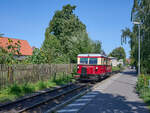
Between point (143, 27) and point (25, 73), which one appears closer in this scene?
point (25, 73)

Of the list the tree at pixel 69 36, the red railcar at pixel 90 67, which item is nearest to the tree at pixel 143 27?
the tree at pixel 69 36

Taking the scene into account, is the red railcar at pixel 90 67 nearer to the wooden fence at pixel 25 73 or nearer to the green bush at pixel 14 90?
the wooden fence at pixel 25 73

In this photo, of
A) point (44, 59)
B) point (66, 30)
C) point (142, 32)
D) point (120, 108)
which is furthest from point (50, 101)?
point (66, 30)

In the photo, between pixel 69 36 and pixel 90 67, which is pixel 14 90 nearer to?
pixel 90 67

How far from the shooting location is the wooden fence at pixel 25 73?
43.8 feet

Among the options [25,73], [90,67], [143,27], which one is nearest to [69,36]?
[143,27]

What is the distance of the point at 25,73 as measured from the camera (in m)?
15.8

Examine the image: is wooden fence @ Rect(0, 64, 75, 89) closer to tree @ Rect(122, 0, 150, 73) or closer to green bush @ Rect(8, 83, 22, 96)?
green bush @ Rect(8, 83, 22, 96)

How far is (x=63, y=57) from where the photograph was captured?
99.1 ft

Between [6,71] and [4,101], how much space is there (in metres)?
3.47

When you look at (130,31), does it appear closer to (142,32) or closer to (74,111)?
(142,32)

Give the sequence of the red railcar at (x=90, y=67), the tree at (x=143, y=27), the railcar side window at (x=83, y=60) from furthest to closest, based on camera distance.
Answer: the tree at (x=143, y=27)
the railcar side window at (x=83, y=60)
the red railcar at (x=90, y=67)

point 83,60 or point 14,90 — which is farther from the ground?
point 83,60

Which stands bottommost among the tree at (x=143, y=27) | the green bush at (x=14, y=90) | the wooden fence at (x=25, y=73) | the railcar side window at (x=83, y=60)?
the green bush at (x=14, y=90)
